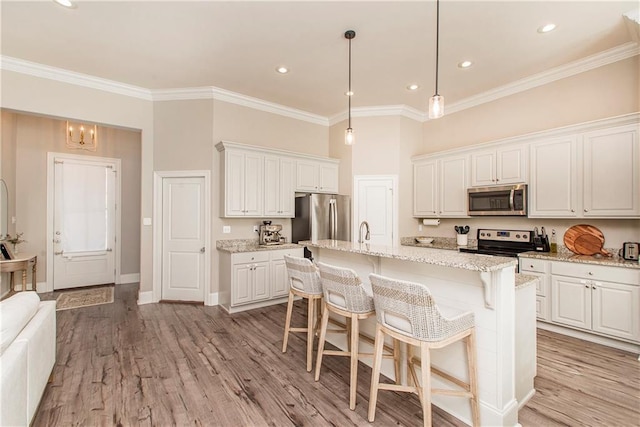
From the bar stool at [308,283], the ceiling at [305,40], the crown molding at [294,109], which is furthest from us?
the crown molding at [294,109]

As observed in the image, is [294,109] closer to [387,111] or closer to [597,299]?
[387,111]

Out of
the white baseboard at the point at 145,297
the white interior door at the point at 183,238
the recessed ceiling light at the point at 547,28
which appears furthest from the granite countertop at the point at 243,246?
the recessed ceiling light at the point at 547,28

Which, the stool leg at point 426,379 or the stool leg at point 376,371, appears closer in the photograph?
the stool leg at point 426,379

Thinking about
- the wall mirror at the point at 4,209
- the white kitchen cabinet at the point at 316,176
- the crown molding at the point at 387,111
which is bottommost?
the wall mirror at the point at 4,209

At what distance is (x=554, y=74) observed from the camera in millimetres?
3852

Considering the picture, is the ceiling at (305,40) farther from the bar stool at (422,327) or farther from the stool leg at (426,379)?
the stool leg at (426,379)

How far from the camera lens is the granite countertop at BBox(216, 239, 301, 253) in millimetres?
4254

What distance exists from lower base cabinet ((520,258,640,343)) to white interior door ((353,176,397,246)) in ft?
6.88

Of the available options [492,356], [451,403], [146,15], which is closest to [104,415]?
[451,403]

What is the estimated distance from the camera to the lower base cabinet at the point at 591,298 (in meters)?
2.88

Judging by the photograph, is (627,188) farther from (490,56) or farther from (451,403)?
(451,403)

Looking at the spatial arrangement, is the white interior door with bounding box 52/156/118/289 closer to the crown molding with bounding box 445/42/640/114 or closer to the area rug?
the area rug

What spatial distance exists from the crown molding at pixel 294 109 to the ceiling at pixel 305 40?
13cm

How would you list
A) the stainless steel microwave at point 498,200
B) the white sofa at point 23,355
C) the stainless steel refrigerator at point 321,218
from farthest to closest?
1. the stainless steel refrigerator at point 321,218
2. the stainless steel microwave at point 498,200
3. the white sofa at point 23,355
